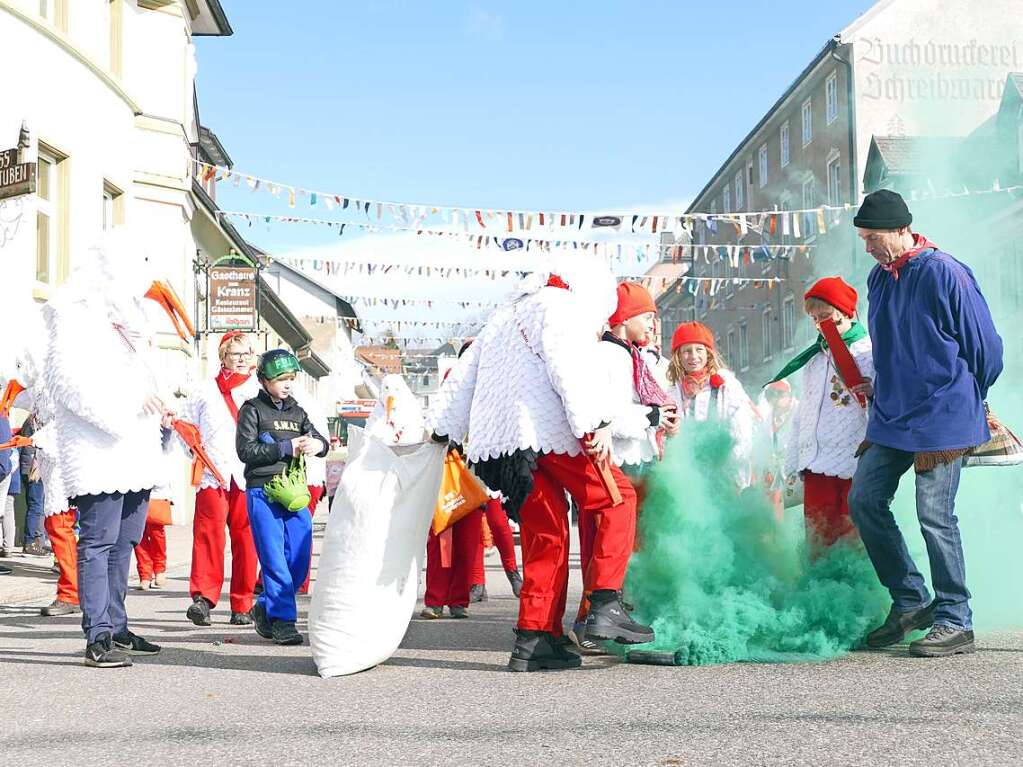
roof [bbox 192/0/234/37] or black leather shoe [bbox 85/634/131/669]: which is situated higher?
roof [bbox 192/0/234/37]

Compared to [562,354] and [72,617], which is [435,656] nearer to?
[562,354]

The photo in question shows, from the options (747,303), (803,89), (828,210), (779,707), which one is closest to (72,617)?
(779,707)

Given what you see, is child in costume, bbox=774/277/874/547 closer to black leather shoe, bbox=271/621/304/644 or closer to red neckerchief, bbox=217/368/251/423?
black leather shoe, bbox=271/621/304/644

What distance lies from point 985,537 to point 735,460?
143cm

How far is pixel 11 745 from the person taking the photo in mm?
4027

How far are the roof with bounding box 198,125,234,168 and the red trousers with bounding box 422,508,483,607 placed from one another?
87.2 ft

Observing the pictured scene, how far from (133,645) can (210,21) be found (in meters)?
20.7

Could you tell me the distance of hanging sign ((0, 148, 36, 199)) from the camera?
412 inches

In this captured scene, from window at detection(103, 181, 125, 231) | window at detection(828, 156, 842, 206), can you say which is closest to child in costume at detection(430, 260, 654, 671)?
window at detection(103, 181, 125, 231)

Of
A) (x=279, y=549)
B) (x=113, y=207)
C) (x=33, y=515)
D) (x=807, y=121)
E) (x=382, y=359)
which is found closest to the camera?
(x=279, y=549)

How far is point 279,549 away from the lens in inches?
262

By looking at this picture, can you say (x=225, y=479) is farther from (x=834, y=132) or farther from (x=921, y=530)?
(x=834, y=132)

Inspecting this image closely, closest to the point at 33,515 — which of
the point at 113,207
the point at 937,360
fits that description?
the point at 113,207

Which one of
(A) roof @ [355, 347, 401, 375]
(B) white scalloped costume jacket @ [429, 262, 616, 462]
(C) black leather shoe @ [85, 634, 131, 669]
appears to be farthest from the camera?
(A) roof @ [355, 347, 401, 375]
